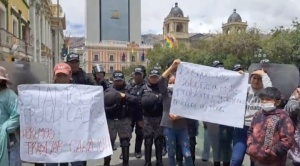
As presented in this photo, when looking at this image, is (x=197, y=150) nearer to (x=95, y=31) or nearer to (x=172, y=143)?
(x=172, y=143)

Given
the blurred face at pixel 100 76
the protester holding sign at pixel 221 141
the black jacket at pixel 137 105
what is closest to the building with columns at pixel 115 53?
the blurred face at pixel 100 76

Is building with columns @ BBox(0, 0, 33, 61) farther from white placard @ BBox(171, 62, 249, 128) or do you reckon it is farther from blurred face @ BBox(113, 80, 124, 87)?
white placard @ BBox(171, 62, 249, 128)

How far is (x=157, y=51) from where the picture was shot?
2440 inches

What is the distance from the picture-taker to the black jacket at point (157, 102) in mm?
6133

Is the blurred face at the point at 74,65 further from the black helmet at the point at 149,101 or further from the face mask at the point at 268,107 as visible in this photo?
the face mask at the point at 268,107

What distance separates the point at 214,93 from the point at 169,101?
664 mm

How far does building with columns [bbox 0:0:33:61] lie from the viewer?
1888cm

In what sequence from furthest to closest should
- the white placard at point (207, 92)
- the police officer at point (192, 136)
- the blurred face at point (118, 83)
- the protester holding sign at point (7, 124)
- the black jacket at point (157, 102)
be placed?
the blurred face at point (118, 83), the black jacket at point (157, 102), the police officer at point (192, 136), the white placard at point (207, 92), the protester holding sign at point (7, 124)

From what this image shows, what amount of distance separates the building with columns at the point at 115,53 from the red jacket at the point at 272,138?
10060 centimetres

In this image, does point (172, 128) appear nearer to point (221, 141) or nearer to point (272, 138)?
point (221, 141)

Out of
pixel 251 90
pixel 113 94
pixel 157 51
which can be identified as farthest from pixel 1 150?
pixel 157 51

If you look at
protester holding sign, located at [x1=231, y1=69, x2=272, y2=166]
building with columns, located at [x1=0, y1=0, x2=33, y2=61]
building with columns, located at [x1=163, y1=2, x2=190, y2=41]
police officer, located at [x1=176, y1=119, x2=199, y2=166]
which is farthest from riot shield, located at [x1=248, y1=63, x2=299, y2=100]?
building with columns, located at [x1=163, y1=2, x2=190, y2=41]

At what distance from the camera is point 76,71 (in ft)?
18.5

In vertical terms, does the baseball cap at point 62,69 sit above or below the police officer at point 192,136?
above
